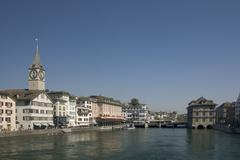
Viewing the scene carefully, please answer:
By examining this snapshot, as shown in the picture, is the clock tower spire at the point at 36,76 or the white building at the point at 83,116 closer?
the clock tower spire at the point at 36,76

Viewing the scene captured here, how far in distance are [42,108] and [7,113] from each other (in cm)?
1798

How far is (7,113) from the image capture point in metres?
104

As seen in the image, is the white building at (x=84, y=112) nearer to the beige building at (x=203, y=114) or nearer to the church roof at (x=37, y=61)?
the church roof at (x=37, y=61)

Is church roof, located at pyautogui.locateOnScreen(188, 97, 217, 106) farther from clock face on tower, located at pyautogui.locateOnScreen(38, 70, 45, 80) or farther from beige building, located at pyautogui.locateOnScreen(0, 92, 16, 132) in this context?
beige building, located at pyautogui.locateOnScreen(0, 92, 16, 132)

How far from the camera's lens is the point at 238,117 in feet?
544

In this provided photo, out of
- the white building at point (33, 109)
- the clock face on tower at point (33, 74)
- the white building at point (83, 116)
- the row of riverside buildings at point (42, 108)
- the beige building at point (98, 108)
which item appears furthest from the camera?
the beige building at point (98, 108)

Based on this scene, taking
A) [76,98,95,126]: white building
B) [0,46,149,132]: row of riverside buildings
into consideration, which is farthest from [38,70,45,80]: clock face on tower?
[76,98,95,126]: white building

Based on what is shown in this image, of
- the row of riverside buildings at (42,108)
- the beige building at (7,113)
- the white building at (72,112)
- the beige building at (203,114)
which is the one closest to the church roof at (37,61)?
the row of riverside buildings at (42,108)

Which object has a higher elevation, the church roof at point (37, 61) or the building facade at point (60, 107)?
the church roof at point (37, 61)

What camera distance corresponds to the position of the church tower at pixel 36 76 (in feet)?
461

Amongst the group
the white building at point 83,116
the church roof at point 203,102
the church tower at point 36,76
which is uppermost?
the church tower at point 36,76

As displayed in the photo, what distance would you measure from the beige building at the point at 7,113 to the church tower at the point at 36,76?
3312 cm

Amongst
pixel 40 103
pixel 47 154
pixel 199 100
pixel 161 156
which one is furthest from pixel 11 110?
pixel 199 100

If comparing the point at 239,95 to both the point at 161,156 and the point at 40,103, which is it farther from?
the point at 161,156
